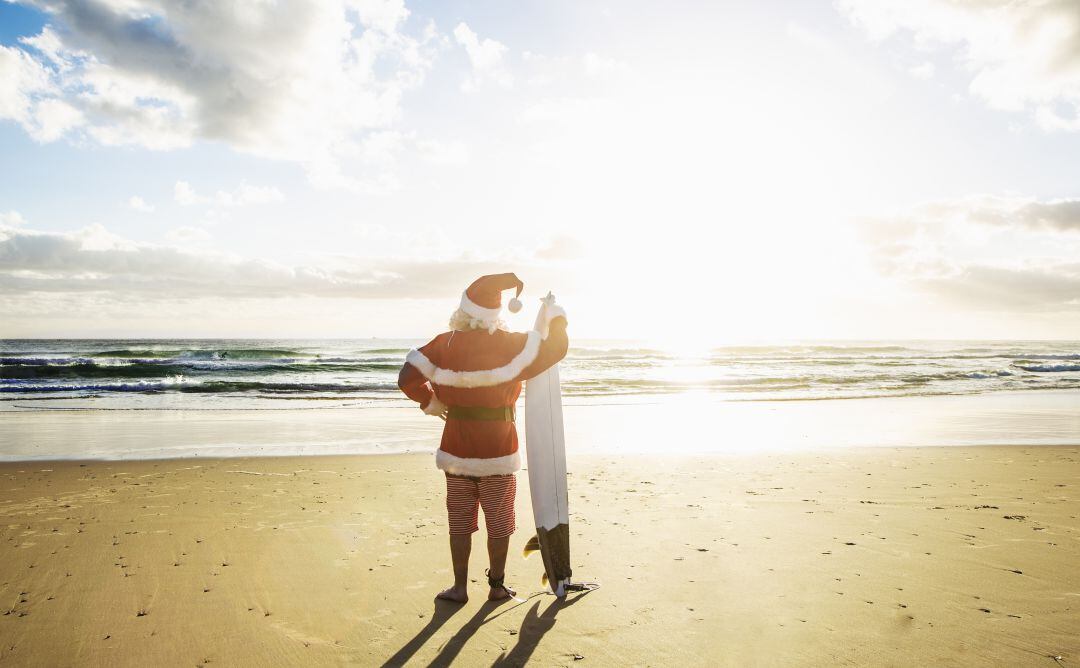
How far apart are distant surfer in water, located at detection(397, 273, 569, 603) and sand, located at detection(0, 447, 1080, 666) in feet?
1.55

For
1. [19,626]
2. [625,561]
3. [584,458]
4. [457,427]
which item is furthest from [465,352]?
[584,458]

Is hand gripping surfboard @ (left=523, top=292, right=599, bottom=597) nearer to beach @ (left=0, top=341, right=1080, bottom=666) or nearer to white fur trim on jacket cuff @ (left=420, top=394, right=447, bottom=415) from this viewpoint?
beach @ (left=0, top=341, right=1080, bottom=666)

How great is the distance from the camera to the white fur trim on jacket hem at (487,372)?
143 inches

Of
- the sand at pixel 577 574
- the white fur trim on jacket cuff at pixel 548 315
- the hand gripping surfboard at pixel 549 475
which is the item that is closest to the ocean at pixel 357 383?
the sand at pixel 577 574

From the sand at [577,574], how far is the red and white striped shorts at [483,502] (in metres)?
0.49

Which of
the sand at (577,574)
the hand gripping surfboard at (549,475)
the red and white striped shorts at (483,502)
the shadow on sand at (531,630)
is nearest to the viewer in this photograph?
the shadow on sand at (531,630)

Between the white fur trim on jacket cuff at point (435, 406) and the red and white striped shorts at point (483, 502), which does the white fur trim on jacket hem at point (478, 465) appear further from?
the white fur trim on jacket cuff at point (435, 406)

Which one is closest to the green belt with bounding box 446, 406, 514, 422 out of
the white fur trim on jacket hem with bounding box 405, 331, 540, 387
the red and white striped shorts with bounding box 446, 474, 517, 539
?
the white fur trim on jacket hem with bounding box 405, 331, 540, 387

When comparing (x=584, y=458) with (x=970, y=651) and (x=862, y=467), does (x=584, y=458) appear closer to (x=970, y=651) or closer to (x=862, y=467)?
(x=862, y=467)

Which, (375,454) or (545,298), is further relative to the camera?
(375,454)

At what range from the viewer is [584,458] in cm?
870

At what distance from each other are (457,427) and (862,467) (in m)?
6.60

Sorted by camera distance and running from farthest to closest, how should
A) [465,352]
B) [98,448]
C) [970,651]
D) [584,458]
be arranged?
1. [98,448]
2. [584,458]
3. [465,352]
4. [970,651]

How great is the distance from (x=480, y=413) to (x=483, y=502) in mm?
572
